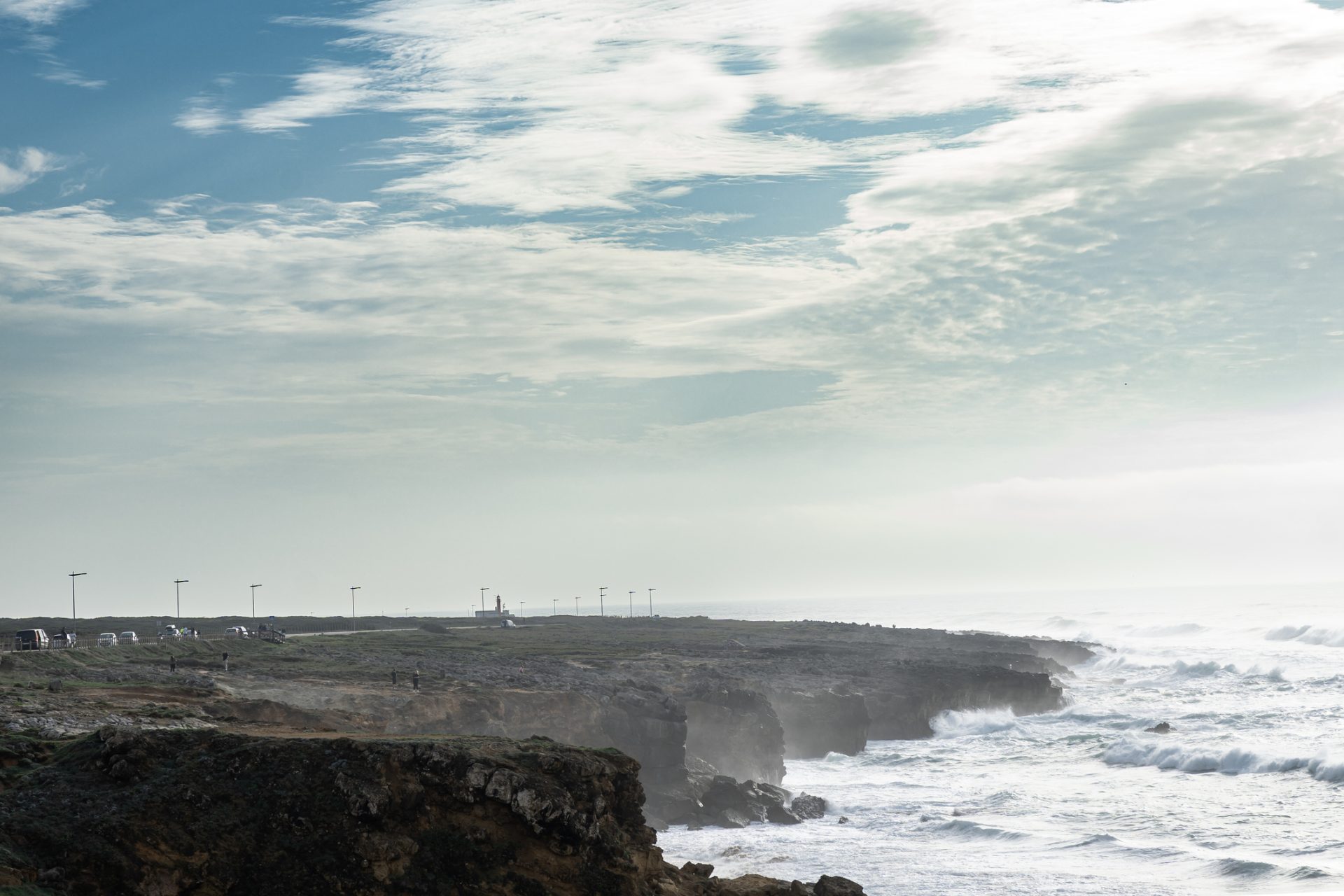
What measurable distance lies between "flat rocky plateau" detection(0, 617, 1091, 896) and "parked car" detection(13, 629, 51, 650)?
19.8 ft

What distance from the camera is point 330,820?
70.7ft

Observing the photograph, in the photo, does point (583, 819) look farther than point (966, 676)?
No

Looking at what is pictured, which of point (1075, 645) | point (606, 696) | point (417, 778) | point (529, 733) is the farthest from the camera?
point (1075, 645)

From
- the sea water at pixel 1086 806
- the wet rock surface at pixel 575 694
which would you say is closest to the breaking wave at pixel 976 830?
the sea water at pixel 1086 806

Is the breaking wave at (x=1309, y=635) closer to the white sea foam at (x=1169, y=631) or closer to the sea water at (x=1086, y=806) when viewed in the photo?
the white sea foam at (x=1169, y=631)

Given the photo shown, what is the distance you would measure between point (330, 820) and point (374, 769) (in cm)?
121

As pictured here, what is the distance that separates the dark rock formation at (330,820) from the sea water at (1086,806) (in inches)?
671

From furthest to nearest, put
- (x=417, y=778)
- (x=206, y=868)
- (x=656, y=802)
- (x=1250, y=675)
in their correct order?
(x=1250, y=675) → (x=656, y=802) → (x=417, y=778) → (x=206, y=868)

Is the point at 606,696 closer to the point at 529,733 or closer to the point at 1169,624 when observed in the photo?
the point at 529,733

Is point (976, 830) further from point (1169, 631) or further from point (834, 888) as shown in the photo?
point (1169, 631)

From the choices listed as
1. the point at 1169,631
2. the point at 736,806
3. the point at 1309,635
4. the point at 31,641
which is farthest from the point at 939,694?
the point at 1169,631

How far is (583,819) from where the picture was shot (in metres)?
22.7

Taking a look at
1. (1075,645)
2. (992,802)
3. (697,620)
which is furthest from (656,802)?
(697,620)

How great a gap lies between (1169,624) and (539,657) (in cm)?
14025
